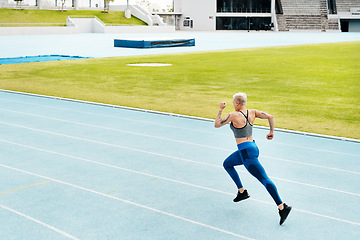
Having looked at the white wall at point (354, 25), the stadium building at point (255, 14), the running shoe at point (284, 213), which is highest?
the stadium building at point (255, 14)

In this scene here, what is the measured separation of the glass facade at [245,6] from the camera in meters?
97.4

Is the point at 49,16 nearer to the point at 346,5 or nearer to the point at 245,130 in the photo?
the point at 346,5

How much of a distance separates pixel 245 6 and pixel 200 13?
9.02 metres

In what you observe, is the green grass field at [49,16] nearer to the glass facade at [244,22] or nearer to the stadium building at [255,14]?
the stadium building at [255,14]

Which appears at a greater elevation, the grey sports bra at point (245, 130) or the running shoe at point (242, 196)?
the grey sports bra at point (245, 130)

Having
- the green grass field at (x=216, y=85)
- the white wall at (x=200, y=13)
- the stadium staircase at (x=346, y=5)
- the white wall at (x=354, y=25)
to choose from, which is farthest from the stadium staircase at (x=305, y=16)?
the green grass field at (x=216, y=85)

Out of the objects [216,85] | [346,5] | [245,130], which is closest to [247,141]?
[245,130]

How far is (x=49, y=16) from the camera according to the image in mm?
76125

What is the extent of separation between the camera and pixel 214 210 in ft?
20.8

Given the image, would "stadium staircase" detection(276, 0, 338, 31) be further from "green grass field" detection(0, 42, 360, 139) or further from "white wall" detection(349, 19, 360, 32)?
"green grass field" detection(0, 42, 360, 139)

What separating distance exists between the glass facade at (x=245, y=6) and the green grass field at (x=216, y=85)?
6987cm

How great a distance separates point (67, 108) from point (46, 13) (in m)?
68.2

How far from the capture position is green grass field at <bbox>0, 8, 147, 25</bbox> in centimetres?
7162

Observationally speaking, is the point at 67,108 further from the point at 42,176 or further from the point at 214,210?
the point at 214,210
